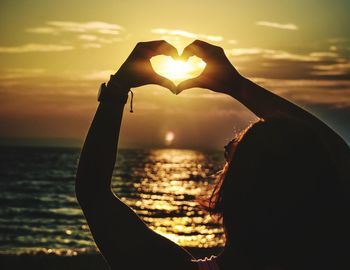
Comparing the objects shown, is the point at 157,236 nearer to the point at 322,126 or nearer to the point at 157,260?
the point at 157,260

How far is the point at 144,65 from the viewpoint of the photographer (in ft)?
4.66

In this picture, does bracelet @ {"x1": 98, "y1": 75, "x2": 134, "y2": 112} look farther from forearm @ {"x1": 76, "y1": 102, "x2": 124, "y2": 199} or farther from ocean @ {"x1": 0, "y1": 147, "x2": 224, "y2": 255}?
ocean @ {"x1": 0, "y1": 147, "x2": 224, "y2": 255}

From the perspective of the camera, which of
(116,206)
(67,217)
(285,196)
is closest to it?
(285,196)

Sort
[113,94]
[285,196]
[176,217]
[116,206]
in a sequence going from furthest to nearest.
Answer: [176,217] → [113,94] → [116,206] → [285,196]

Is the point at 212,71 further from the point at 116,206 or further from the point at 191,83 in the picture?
the point at 116,206

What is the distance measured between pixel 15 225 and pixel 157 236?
106 ft

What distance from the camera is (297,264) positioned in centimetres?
126

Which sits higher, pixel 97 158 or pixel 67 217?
pixel 97 158

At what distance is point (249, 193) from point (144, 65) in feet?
1.48

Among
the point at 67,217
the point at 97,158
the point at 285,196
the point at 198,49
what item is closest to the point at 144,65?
the point at 198,49

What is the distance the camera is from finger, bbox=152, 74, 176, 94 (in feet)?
4.66

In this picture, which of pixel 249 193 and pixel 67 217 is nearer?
pixel 249 193

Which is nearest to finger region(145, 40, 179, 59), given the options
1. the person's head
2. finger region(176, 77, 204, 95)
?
finger region(176, 77, 204, 95)

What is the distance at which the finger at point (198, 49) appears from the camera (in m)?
1.48
